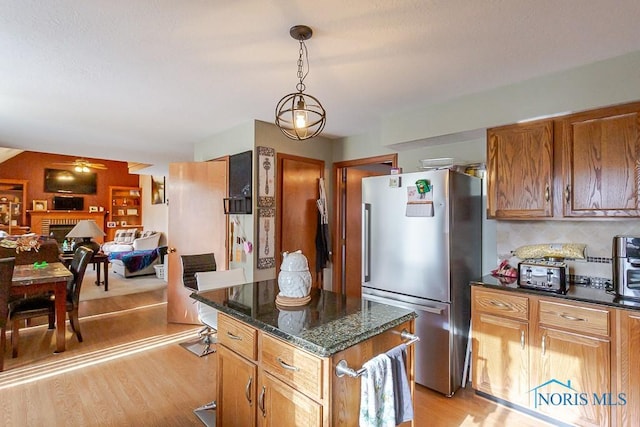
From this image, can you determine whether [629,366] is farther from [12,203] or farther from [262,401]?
[12,203]

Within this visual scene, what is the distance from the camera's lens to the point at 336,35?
189cm

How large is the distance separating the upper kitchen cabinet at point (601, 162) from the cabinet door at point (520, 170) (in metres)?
0.10

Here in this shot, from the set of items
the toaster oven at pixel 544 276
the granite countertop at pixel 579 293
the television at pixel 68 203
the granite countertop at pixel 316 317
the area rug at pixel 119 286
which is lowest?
the area rug at pixel 119 286

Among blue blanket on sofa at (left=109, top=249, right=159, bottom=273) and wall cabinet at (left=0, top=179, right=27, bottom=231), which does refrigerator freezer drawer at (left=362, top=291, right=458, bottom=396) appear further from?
wall cabinet at (left=0, top=179, right=27, bottom=231)

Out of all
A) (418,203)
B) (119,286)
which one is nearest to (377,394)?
(418,203)

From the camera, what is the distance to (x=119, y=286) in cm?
627

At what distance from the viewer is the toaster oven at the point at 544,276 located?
85.7 inches

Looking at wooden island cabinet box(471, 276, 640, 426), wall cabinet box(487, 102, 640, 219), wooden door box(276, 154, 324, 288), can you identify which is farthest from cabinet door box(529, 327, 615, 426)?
wooden door box(276, 154, 324, 288)

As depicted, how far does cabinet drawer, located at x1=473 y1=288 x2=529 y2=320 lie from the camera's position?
2.25 metres

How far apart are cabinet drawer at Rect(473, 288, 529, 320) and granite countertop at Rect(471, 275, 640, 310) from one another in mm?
56

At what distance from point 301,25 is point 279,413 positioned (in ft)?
6.23

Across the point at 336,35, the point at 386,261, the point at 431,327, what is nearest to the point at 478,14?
the point at 336,35

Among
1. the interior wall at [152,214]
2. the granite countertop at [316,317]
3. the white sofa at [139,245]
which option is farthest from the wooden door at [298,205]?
the interior wall at [152,214]

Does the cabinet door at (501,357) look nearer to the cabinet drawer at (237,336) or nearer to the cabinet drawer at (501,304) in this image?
the cabinet drawer at (501,304)
